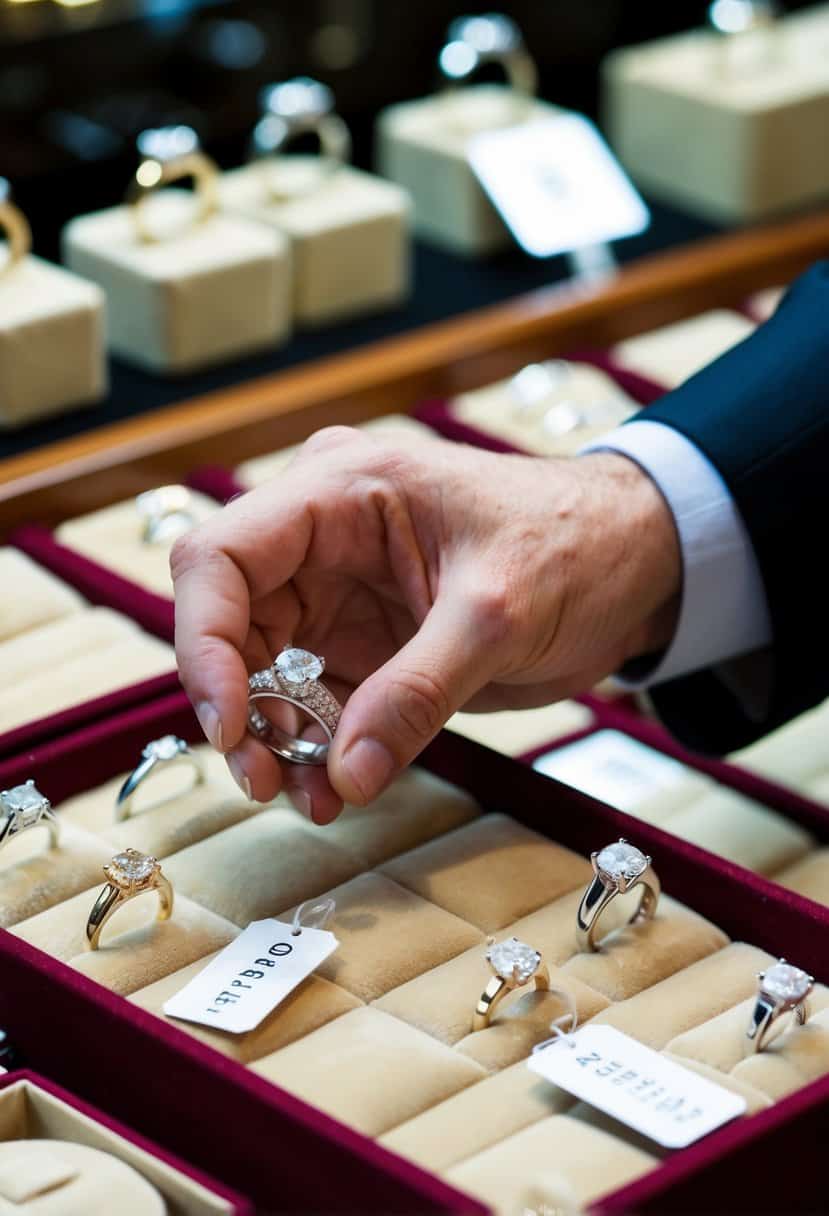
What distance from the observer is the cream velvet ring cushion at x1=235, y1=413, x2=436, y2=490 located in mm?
1529

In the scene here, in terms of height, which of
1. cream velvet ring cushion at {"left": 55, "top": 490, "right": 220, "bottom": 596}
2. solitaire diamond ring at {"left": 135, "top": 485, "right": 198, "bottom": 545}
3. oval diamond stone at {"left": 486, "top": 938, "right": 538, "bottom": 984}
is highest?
oval diamond stone at {"left": 486, "top": 938, "right": 538, "bottom": 984}

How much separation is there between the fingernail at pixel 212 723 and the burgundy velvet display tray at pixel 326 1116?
139mm

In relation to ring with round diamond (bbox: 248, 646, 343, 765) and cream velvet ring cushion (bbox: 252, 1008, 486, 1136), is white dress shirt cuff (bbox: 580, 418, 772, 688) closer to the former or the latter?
ring with round diamond (bbox: 248, 646, 343, 765)

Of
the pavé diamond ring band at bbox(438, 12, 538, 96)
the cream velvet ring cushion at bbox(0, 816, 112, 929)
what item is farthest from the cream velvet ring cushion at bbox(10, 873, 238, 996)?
the pavé diamond ring band at bbox(438, 12, 538, 96)

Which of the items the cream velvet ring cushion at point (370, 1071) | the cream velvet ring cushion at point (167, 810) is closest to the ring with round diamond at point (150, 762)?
the cream velvet ring cushion at point (167, 810)

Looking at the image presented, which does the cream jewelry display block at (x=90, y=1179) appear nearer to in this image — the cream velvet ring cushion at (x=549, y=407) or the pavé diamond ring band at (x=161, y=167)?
the cream velvet ring cushion at (x=549, y=407)

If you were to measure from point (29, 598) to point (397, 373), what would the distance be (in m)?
0.46

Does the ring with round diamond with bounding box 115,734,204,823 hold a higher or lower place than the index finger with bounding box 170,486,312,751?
lower

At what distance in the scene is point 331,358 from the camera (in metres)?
1.70

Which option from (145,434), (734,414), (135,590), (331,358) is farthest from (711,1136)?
(331,358)

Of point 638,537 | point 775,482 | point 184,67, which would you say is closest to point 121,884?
point 638,537

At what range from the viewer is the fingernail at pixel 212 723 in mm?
960

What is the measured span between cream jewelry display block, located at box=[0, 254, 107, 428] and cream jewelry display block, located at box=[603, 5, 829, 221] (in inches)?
29.2

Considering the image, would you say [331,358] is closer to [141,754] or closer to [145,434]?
[145,434]
